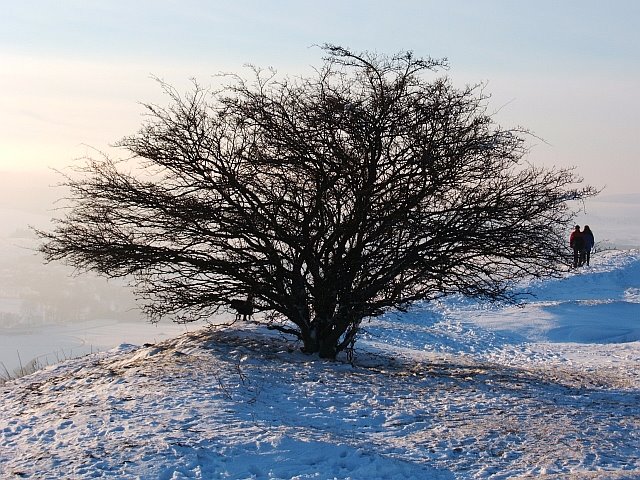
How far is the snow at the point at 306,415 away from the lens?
7418 millimetres

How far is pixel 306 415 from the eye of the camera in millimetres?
9477

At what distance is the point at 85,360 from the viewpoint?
14.6 m

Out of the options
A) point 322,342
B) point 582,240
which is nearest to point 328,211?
point 322,342

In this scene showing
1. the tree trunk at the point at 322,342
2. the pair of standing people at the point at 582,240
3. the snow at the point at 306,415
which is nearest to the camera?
the snow at the point at 306,415

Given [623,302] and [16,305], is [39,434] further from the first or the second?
[16,305]

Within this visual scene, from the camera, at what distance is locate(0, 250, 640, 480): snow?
24.3ft

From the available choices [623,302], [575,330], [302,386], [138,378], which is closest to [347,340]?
[302,386]

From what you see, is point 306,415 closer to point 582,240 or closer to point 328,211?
point 328,211

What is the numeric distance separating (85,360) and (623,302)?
1591 cm

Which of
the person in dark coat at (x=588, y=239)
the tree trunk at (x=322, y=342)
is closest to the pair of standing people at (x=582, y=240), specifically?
the person in dark coat at (x=588, y=239)

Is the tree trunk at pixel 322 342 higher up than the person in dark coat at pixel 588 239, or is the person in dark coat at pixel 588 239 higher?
the person in dark coat at pixel 588 239

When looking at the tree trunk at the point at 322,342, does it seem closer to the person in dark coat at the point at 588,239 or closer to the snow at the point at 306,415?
the snow at the point at 306,415

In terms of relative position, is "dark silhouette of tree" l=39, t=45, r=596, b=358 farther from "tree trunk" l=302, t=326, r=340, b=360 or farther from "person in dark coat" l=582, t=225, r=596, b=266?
"person in dark coat" l=582, t=225, r=596, b=266

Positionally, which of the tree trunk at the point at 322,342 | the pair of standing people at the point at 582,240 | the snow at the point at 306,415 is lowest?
the snow at the point at 306,415
